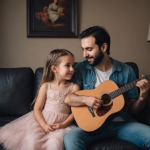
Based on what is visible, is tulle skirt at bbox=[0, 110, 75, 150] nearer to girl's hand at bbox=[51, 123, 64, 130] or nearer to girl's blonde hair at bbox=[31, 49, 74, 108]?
girl's hand at bbox=[51, 123, 64, 130]

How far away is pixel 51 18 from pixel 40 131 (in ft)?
5.09

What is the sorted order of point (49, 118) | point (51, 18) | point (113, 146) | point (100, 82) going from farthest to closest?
point (51, 18)
point (100, 82)
point (49, 118)
point (113, 146)

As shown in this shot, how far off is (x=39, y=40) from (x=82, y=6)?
0.78m

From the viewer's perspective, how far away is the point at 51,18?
7.33ft

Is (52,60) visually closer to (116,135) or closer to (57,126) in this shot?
(57,126)

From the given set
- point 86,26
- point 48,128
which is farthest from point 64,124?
point 86,26

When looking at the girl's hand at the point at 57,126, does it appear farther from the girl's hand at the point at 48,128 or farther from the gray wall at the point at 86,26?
the gray wall at the point at 86,26

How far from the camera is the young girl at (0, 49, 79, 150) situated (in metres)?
1.20

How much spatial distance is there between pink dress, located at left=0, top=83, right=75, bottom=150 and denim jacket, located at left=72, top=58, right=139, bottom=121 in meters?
0.13

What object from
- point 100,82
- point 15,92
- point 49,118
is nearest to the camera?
point 49,118

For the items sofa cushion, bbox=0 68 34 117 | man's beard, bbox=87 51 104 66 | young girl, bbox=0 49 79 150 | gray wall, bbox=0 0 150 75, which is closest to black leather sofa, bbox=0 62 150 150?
sofa cushion, bbox=0 68 34 117

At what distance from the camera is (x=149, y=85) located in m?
1.22

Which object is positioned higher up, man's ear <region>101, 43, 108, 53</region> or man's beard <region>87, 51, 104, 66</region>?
man's ear <region>101, 43, 108, 53</region>

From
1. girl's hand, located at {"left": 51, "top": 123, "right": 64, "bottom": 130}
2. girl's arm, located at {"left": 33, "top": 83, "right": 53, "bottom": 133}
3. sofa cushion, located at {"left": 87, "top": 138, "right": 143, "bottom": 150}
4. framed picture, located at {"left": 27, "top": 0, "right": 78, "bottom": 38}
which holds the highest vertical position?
framed picture, located at {"left": 27, "top": 0, "right": 78, "bottom": 38}
